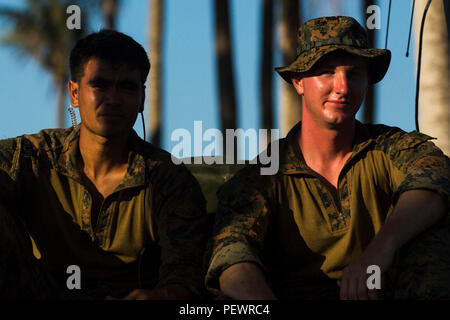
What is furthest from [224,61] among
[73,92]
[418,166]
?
[418,166]

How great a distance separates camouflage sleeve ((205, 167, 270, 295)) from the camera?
12.9 ft

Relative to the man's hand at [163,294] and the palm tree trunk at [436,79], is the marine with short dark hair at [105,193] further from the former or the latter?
the palm tree trunk at [436,79]

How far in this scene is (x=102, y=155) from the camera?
4.72m

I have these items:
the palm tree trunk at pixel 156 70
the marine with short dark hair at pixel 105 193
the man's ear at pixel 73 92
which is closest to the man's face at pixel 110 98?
the marine with short dark hair at pixel 105 193

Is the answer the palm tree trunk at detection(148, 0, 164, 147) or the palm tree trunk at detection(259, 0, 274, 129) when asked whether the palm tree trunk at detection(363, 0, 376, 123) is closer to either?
the palm tree trunk at detection(259, 0, 274, 129)

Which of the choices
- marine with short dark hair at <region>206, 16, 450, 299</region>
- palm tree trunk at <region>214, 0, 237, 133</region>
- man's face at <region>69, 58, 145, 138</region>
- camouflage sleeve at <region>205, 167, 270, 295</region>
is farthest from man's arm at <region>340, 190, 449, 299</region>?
palm tree trunk at <region>214, 0, 237, 133</region>

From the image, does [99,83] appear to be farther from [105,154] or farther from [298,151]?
[298,151]

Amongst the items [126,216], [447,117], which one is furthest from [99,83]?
[447,117]

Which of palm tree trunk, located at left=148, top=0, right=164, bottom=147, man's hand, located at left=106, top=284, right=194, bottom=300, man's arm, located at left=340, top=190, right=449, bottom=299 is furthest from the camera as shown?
palm tree trunk, located at left=148, top=0, right=164, bottom=147

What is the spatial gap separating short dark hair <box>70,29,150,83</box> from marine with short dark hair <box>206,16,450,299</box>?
965 mm

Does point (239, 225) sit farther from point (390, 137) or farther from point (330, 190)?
point (390, 137)

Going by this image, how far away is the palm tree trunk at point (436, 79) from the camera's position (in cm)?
589

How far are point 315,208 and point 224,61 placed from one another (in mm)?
8672
